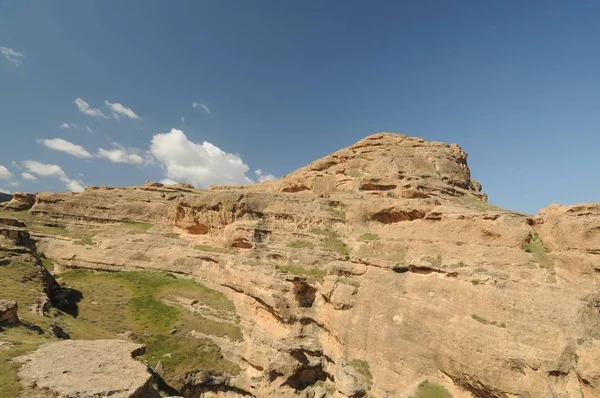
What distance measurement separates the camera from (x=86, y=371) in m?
12.4

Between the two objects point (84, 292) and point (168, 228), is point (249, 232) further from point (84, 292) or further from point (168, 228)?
point (84, 292)

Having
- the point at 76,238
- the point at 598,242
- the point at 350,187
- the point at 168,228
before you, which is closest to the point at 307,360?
the point at 598,242

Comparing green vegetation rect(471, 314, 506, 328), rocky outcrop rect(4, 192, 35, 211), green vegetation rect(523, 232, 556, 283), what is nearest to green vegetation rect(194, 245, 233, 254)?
green vegetation rect(471, 314, 506, 328)

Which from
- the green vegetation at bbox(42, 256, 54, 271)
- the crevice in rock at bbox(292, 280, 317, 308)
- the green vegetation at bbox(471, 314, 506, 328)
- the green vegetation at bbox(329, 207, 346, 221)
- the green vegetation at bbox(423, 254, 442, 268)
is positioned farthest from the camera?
the green vegetation at bbox(42, 256, 54, 271)

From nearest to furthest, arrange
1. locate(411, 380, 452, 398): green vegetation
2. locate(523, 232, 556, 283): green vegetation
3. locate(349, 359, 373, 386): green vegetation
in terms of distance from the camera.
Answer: locate(411, 380, 452, 398): green vegetation
locate(523, 232, 556, 283): green vegetation
locate(349, 359, 373, 386): green vegetation

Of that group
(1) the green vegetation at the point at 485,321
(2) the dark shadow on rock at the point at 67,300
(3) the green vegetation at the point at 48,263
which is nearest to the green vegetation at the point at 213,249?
(2) the dark shadow on rock at the point at 67,300

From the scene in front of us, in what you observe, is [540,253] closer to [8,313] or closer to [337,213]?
[337,213]

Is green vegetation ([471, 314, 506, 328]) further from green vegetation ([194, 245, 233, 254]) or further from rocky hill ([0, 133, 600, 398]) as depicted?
A: green vegetation ([194, 245, 233, 254])

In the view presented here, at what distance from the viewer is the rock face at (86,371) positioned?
11.2 metres

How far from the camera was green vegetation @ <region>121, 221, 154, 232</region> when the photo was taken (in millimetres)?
37844

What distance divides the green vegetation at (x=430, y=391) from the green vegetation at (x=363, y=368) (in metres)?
2.83

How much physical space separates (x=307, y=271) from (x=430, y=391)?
12.6 metres

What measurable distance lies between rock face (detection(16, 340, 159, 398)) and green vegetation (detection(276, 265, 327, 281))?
14.1 m

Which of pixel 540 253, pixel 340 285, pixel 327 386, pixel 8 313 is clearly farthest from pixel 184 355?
pixel 540 253
